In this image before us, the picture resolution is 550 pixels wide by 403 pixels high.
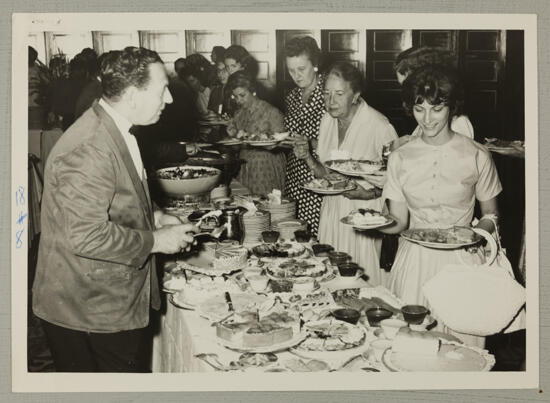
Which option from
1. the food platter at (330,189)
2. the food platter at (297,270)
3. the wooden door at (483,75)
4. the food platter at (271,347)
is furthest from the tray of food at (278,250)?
the wooden door at (483,75)

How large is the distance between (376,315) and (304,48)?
978 millimetres

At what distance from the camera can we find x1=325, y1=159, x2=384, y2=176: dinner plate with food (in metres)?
2.79

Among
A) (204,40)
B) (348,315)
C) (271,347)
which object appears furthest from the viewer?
(204,40)

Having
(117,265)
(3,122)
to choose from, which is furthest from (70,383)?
(3,122)

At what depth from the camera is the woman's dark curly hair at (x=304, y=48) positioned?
2.33 m

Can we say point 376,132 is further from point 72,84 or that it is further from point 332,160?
point 72,84

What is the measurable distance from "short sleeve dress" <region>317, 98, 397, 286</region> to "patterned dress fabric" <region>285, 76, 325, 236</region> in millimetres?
65

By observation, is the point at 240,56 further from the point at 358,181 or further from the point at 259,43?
the point at 358,181

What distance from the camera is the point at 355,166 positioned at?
2.88 metres

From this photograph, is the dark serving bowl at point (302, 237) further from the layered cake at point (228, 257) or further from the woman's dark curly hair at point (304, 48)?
the woman's dark curly hair at point (304, 48)

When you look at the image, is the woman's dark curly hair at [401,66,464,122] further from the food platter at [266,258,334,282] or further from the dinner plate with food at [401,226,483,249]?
the food platter at [266,258,334,282]

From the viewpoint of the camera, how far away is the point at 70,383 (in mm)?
2258

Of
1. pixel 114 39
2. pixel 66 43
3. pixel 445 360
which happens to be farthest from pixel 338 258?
pixel 66 43

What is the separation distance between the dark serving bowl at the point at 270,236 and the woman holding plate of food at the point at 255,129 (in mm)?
424
